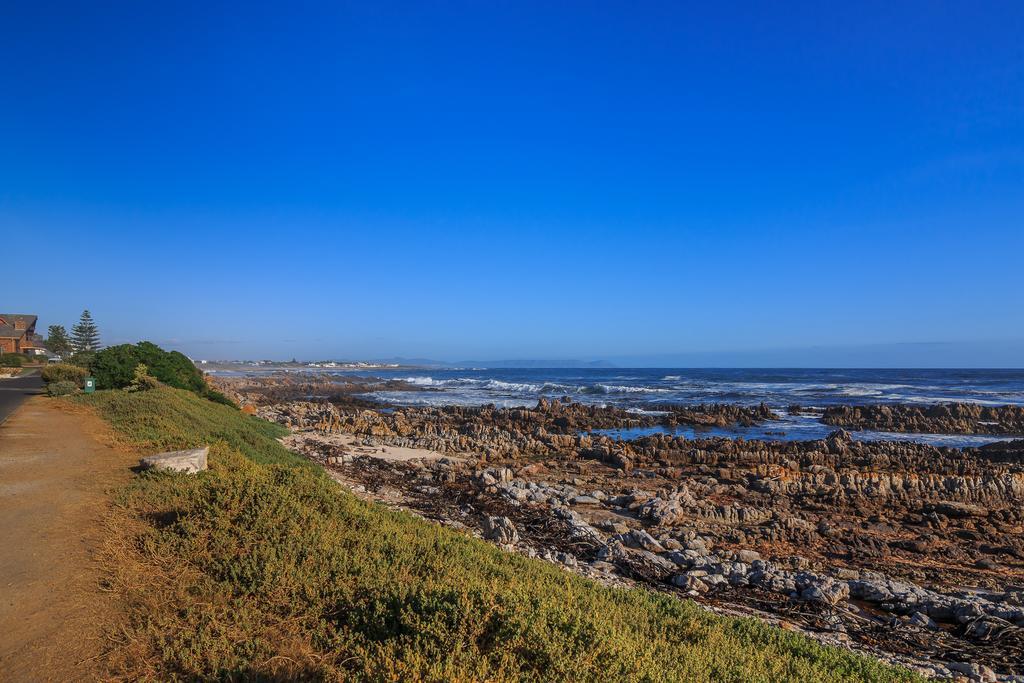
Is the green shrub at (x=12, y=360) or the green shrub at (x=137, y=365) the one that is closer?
the green shrub at (x=137, y=365)

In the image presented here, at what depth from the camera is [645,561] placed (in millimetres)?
9617

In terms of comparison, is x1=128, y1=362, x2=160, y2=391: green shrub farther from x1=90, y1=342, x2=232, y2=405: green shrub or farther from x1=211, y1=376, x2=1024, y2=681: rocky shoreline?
x1=211, y1=376, x2=1024, y2=681: rocky shoreline

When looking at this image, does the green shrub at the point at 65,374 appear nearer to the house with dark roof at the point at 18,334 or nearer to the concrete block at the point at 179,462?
the concrete block at the point at 179,462

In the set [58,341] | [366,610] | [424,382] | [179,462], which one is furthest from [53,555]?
[58,341]

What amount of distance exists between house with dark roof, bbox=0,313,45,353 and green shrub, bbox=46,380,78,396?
3981cm

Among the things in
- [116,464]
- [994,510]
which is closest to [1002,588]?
[994,510]

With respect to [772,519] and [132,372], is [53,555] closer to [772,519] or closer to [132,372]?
[772,519]

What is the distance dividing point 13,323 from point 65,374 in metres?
51.8

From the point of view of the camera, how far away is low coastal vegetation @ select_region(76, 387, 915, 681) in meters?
4.05

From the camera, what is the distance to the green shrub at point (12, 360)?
147ft

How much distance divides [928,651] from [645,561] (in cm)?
400

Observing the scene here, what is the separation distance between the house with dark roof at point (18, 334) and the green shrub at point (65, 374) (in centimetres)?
3701

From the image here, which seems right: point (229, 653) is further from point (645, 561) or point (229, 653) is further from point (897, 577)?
point (897, 577)

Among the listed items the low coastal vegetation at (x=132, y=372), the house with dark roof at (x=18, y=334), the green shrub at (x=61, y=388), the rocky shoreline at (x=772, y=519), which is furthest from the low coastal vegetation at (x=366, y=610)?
the house with dark roof at (x=18, y=334)
